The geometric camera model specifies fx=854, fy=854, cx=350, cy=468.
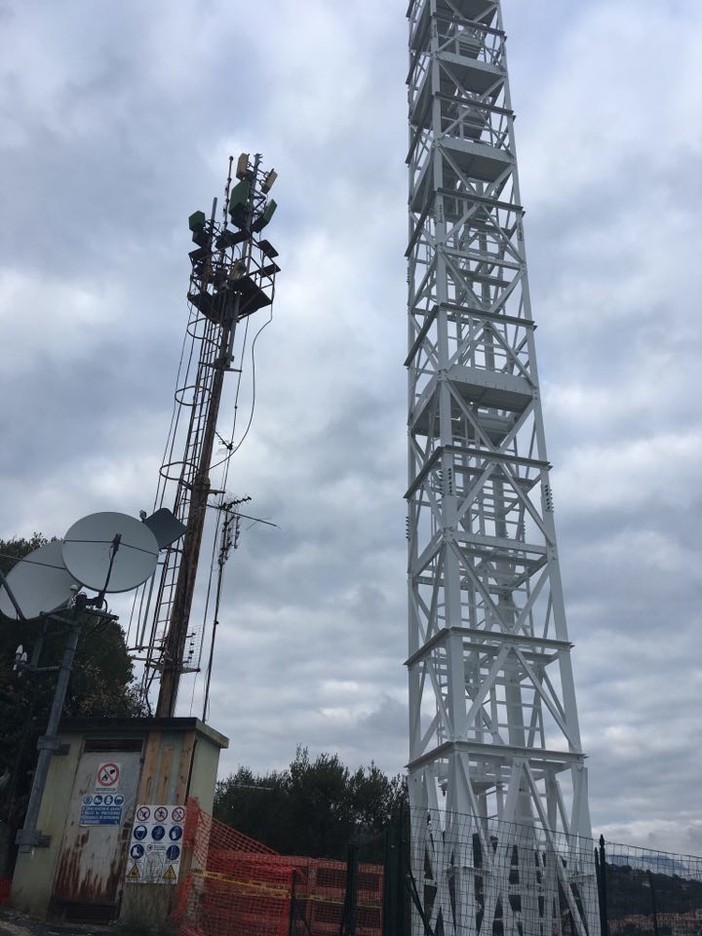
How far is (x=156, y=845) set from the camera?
1253 cm

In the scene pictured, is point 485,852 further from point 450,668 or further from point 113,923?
point 113,923

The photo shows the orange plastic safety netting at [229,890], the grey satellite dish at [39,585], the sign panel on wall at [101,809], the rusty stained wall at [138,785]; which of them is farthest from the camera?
the grey satellite dish at [39,585]

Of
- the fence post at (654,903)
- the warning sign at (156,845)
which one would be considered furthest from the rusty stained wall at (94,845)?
the fence post at (654,903)

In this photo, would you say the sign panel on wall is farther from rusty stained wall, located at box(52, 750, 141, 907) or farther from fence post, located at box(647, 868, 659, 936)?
fence post, located at box(647, 868, 659, 936)

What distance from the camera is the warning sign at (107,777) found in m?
13.3

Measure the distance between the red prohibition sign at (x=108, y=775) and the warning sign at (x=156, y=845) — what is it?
69 cm

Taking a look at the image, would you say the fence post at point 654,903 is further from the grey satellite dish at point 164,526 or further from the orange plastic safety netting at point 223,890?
the grey satellite dish at point 164,526

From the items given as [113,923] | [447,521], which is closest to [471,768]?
[447,521]

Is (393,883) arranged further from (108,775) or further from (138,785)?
(108,775)

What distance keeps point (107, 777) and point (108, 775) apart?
32 mm

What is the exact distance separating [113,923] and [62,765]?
2.60 metres

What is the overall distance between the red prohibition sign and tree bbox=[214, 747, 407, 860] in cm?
→ 2293

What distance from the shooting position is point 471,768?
17.5 m

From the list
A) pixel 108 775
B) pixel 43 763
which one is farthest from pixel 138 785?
pixel 43 763
